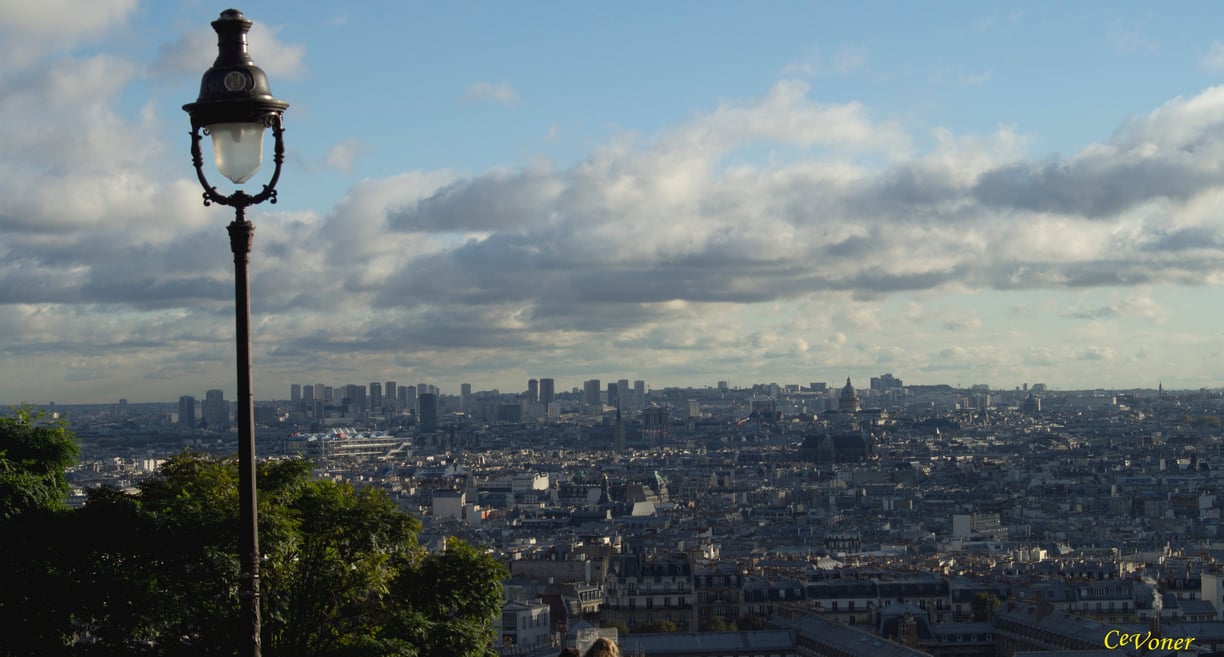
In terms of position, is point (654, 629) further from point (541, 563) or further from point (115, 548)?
point (115, 548)

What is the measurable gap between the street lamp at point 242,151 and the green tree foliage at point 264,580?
1230cm

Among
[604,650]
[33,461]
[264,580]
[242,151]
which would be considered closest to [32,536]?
[264,580]

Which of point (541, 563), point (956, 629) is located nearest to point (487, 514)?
point (541, 563)

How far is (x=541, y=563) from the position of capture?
10612 cm

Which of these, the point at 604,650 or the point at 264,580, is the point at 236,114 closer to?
the point at 604,650

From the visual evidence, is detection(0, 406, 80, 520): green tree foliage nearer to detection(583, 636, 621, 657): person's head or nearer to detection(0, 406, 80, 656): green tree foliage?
detection(0, 406, 80, 656): green tree foliage

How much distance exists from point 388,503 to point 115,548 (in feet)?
14.9

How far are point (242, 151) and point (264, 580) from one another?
14.3 meters

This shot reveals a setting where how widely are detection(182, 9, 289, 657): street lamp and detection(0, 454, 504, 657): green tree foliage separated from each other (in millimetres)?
12301

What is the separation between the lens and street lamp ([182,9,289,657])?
12398mm

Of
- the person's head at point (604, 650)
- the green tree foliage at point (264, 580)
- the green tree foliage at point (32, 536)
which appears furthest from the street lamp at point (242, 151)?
the green tree foliage at point (32, 536)

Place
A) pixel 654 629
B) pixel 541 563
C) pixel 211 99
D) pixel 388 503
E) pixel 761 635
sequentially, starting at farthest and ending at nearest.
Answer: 1. pixel 541 563
2. pixel 654 629
3. pixel 761 635
4. pixel 388 503
5. pixel 211 99

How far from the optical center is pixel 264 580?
84.9 ft

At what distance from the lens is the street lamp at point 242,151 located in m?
12.4
